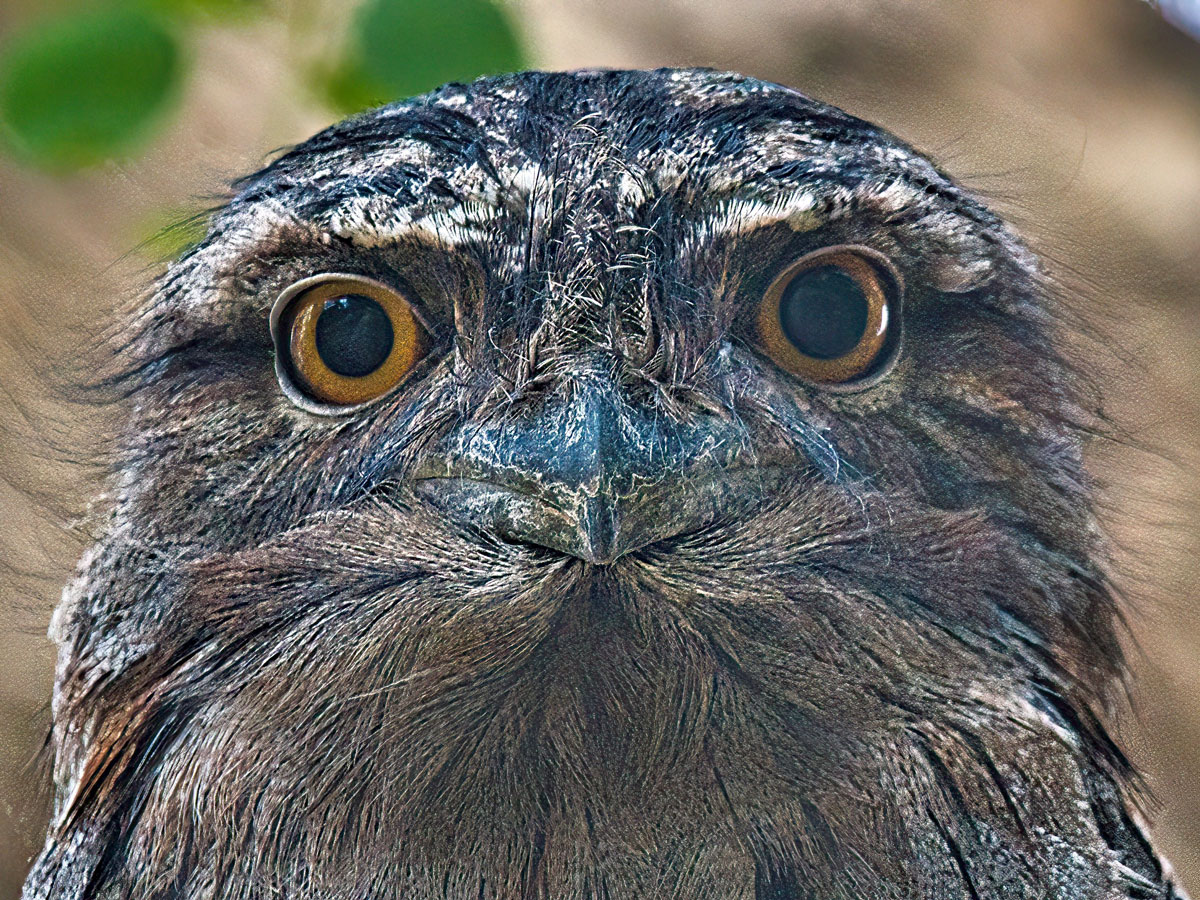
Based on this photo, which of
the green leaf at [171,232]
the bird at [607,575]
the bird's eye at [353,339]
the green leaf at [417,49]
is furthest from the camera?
the green leaf at [171,232]

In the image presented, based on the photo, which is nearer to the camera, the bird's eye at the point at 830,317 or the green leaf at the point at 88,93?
the bird's eye at the point at 830,317

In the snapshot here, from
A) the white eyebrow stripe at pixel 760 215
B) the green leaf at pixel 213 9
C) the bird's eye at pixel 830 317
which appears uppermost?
the green leaf at pixel 213 9

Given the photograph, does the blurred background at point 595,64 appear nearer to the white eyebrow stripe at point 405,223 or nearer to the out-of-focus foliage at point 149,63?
the out-of-focus foliage at point 149,63

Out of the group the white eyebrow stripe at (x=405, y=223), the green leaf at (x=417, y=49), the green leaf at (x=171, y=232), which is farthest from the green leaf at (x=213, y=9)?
the white eyebrow stripe at (x=405, y=223)

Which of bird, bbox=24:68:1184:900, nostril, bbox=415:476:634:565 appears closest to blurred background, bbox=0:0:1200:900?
bird, bbox=24:68:1184:900

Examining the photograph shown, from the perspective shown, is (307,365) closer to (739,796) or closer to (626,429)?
(626,429)

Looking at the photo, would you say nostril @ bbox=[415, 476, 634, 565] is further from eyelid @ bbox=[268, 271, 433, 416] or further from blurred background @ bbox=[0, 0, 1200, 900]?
blurred background @ bbox=[0, 0, 1200, 900]

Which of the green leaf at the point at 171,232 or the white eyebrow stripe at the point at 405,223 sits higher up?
the white eyebrow stripe at the point at 405,223

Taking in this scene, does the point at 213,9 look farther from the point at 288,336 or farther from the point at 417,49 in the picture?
the point at 288,336

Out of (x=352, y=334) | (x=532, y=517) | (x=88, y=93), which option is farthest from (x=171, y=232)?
(x=532, y=517)
